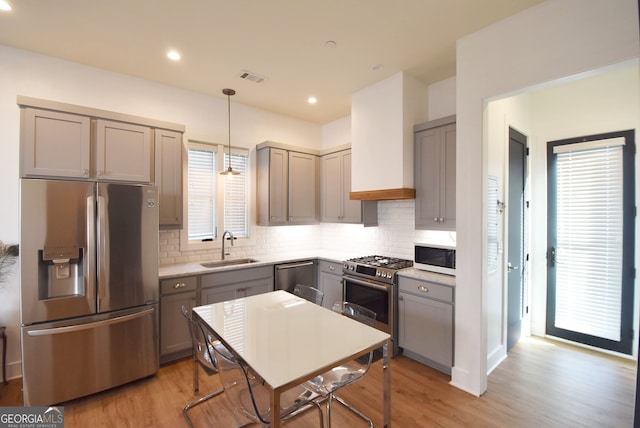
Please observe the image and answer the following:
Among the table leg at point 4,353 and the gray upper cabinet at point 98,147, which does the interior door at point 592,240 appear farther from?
the table leg at point 4,353

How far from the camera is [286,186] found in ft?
13.4

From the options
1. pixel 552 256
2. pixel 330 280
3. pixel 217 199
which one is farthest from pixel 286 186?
pixel 552 256

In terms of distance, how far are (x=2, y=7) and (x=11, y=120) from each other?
98 centimetres

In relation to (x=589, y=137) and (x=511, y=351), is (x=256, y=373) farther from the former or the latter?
(x=589, y=137)

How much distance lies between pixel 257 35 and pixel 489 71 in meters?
1.96

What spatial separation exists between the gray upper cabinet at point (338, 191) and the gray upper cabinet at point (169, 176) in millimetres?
1994

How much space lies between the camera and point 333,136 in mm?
4727

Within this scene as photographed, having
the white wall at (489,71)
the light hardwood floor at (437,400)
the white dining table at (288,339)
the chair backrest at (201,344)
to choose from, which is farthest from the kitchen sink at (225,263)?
the white wall at (489,71)

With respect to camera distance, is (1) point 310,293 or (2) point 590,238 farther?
(2) point 590,238

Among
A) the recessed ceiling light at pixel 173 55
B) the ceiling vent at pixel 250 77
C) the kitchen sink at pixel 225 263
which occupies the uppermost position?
the ceiling vent at pixel 250 77

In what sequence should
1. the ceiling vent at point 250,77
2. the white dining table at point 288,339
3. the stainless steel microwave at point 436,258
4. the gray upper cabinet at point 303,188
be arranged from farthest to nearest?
the gray upper cabinet at point 303,188
the ceiling vent at point 250,77
the stainless steel microwave at point 436,258
the white dining table at point 288,339

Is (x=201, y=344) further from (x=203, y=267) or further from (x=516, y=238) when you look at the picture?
(x=516, y=238)

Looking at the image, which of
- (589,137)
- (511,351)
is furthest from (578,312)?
(589,137)

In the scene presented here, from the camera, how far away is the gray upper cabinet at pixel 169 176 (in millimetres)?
3045
